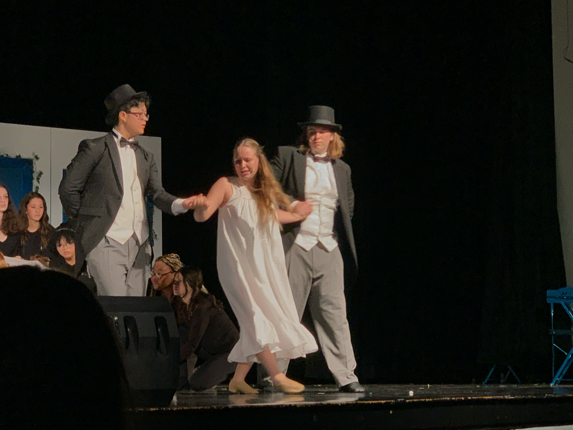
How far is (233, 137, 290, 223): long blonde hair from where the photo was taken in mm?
3846

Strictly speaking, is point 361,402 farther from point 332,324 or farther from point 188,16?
point 188,16

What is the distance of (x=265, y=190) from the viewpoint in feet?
12.8

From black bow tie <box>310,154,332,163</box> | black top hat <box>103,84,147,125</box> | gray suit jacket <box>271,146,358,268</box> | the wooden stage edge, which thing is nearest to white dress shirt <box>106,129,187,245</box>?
black top hat <box>103,84,147,125</box>

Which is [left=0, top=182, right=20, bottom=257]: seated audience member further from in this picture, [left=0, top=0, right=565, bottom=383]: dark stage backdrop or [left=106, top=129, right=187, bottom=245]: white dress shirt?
[left=106, top=129, right=187, bottom=245]: white dress shirt

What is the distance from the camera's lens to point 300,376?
6.80 meters

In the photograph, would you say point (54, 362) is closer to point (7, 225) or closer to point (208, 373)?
Answer: point (208, 373)

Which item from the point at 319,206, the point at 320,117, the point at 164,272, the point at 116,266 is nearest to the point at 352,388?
the point at 319,206

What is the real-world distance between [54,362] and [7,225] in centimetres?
456

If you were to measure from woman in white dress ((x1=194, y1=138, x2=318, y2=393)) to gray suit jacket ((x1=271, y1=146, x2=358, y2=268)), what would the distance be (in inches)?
6.0

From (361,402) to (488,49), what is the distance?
395 centimetres

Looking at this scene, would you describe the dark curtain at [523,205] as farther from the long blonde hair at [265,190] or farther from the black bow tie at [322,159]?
the long blonde hair at [265,190]

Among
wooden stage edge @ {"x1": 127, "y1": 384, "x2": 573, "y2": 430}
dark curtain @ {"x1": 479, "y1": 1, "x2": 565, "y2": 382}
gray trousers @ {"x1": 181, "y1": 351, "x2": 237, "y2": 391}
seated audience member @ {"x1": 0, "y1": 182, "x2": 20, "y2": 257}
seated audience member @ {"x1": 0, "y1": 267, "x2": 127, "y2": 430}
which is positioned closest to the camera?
seated audience member @ {"x1": 0, "y1": 267, "x2": 127, "y2": 430}

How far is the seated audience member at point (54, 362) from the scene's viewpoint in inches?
28.8

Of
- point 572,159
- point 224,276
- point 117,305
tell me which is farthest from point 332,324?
point 572,159
